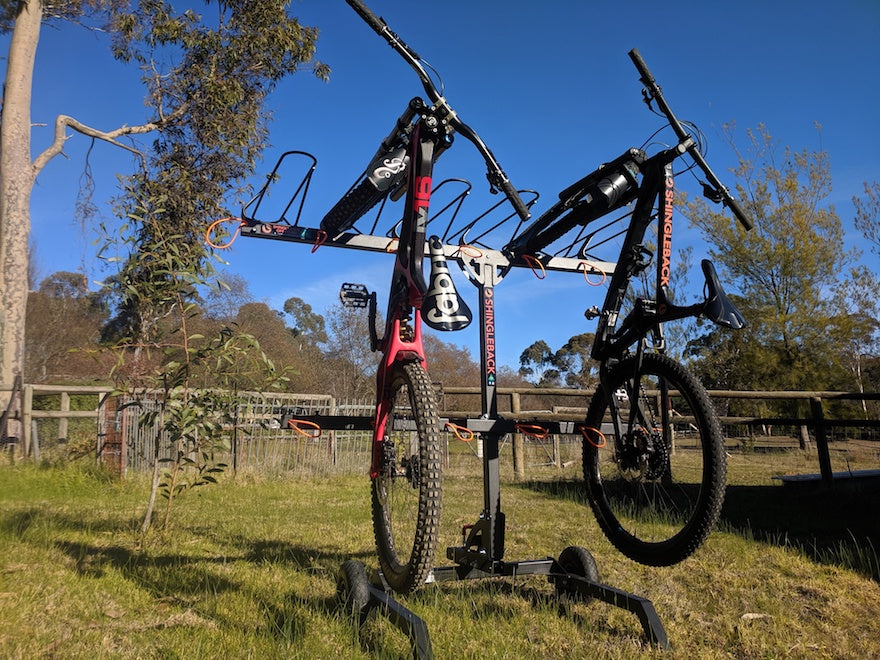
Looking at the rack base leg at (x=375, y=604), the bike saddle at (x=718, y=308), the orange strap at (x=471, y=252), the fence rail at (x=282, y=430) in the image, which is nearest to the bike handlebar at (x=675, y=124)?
the bike saddle at (x=718, y=308)

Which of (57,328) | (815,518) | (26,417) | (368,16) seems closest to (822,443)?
(815,518)

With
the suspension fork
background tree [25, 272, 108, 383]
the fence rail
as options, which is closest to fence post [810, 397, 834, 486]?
the fence rail

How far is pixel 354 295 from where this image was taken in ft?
12.1

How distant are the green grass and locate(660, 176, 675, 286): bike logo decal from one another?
1.84 m

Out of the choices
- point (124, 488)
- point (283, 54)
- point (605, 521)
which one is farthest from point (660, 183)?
point (283, 54)

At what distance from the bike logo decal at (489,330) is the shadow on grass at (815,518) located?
2.99 m

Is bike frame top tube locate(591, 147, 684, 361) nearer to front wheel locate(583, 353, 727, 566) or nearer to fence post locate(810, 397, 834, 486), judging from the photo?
front wheel locate(583, 353, 727, 566)

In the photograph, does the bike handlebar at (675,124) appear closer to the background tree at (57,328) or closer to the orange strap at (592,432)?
the orange strap at (592,432)

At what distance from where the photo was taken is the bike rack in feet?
9.11

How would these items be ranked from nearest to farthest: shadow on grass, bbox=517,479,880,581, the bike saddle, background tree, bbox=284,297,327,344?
1. the bike saddle
2. shadow on grass, bbox=517,479,880,581
3. background tree, bbox=284,297,327,344

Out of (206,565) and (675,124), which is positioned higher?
(675,124)

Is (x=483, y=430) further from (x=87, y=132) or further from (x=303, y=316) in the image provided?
(x=303, y=316)

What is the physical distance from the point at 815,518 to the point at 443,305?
538 centimetres

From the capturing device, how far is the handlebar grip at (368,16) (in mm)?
2797
